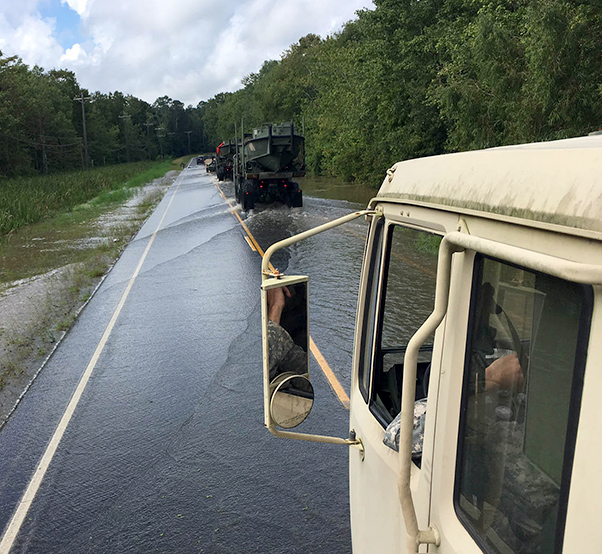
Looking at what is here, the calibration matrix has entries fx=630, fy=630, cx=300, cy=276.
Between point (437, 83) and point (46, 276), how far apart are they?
17.0 m

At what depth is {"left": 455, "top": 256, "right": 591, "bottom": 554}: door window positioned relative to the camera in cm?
138

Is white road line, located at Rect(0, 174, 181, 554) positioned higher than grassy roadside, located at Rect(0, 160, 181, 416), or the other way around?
white road line, located at Rect(0, 174, 181, 554)

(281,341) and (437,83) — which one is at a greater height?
(437,83)

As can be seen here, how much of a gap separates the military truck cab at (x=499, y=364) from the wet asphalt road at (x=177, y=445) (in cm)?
252

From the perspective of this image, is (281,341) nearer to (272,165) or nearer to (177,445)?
(177,445)

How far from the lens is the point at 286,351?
7.98 feet

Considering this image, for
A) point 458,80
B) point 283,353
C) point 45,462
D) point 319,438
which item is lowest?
point 45,462

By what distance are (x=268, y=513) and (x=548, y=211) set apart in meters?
3.97

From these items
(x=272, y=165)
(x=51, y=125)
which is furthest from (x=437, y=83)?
(x=51, y=125)

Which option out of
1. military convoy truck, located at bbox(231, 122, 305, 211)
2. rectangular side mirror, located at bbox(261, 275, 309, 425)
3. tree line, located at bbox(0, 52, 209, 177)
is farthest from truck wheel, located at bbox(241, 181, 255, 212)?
tree line, located at bbox(0, 52, 209, 177)

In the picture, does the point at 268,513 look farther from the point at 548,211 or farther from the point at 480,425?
the point at 548,211

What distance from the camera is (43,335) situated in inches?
404

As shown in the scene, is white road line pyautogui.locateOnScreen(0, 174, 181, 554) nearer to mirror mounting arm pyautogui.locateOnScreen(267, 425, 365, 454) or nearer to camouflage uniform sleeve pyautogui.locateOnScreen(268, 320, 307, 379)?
mirror mounting arm pyautogui.locateOnScreen(267, 425, 365, 454)

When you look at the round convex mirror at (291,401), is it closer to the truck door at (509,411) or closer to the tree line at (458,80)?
the truck door at (509,411)
